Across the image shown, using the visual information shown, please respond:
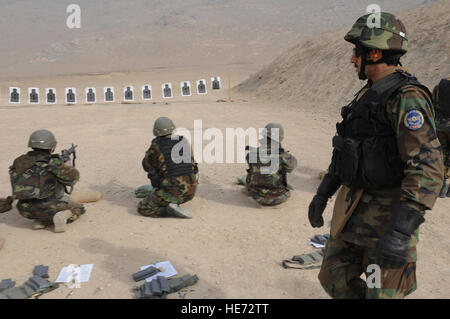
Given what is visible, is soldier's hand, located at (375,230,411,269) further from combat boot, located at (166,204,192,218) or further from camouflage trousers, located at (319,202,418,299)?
combat boot, located at (166,204,192,218)

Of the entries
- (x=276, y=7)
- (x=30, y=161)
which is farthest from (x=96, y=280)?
(x=276, y=7)

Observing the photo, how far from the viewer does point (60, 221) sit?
489 cm

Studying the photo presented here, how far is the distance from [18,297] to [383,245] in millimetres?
3098

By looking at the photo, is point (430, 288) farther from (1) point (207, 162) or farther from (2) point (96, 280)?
(1) point (207, 162)

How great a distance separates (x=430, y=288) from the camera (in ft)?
12.2

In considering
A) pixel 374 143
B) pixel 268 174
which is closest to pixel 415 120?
pixel 374 143

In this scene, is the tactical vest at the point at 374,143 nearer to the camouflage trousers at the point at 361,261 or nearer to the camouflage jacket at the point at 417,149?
the camouflage jacket at the point at 417,149

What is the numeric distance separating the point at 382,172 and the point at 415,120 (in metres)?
0.35

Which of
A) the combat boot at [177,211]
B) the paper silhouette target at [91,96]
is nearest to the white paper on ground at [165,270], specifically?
the combat boot at [177,211]

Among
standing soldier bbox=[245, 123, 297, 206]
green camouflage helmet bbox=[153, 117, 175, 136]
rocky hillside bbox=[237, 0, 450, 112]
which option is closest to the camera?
green camouflage helmet bbox=[153, 117, 175, 136]

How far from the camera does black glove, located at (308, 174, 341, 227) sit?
280 centimetres

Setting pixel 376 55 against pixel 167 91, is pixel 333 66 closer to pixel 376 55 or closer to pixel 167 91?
pixel 167 91

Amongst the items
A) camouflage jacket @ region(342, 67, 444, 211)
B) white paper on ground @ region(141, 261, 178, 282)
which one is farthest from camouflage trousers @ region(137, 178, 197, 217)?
camouflage jacket @ region(342, 67, 444, 211)

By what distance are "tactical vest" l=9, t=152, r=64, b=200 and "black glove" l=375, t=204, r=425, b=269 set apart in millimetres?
4059
